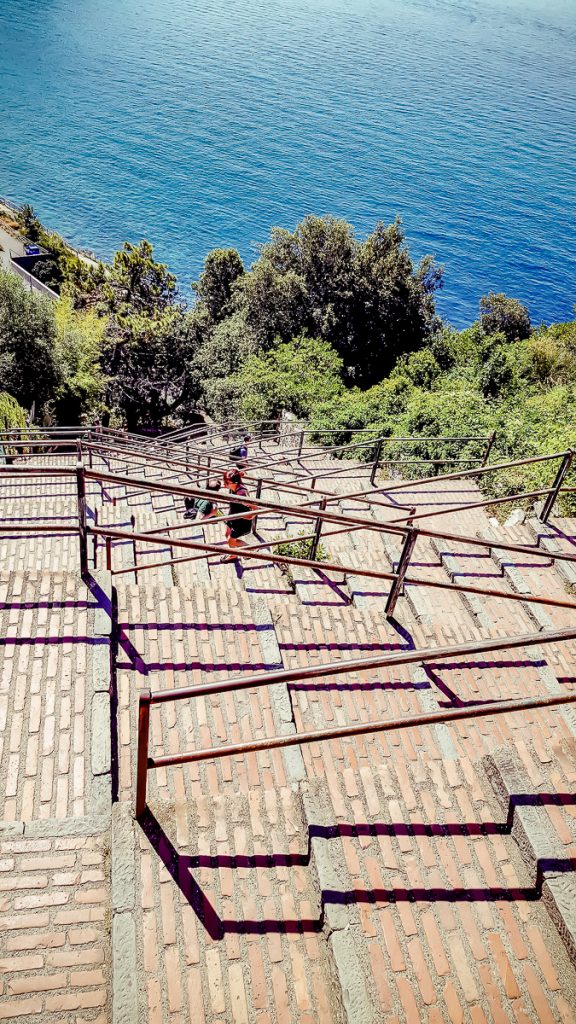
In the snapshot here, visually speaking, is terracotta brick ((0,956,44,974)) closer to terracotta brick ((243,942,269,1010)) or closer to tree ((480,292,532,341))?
terracotta brick ((243,942,269,1010))

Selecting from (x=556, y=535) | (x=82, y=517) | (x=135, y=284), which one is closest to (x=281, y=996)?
(x=82, y=517)

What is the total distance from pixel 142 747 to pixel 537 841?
6.93ft

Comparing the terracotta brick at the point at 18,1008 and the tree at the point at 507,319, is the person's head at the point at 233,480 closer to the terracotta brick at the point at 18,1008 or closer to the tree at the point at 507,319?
the terracotta brick at the point at 18,1008

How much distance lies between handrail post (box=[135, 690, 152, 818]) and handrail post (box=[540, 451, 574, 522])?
6286 millimetres

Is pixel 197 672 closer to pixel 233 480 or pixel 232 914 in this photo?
pixel 232 914

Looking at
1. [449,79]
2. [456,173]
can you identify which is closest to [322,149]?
[456,173]

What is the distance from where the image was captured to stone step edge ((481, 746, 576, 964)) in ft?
9.37

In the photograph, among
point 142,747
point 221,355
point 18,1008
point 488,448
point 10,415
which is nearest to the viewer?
point 18,1008

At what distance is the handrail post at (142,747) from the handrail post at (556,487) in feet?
20.6

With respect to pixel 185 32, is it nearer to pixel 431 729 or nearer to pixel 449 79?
pixel 449 79

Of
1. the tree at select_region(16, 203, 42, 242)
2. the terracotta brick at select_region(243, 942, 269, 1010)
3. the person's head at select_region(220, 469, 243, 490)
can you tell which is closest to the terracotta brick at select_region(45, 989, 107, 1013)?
the terracotta brick at select_region(243, 942, 269, 1010)

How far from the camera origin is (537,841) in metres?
3.10

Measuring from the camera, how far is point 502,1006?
103 inches

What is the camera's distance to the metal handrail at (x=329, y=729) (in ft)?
8.87
